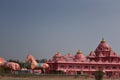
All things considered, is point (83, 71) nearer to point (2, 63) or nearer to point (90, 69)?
point (90, 69)

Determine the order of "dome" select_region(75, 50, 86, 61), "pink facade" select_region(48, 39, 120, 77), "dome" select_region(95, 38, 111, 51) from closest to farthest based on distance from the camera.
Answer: "pink facade" select_region(48, 39, 120, 77), "dome" select_region(75, 50, 86, 61), "dome" select_region(95, 38, 111, 51)

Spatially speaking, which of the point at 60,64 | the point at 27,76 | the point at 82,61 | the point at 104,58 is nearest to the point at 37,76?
the point at 27,76

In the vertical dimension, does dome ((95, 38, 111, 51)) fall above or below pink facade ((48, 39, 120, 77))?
above

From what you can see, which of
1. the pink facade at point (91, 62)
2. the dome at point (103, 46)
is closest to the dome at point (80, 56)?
the pink facade at point (91, 62)

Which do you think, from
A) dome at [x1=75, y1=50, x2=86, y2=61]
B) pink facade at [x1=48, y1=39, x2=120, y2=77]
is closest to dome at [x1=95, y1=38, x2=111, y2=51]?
pink facade at [x1=48, y1=39, x2=120, y2=77]

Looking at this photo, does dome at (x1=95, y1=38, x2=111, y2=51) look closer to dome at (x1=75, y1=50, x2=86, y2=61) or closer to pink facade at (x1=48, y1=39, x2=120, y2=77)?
pink facade at (x1=48, y1=39, x2=120, y2=77)

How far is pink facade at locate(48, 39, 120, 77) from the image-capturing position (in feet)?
230

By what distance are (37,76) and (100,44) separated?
23.3m

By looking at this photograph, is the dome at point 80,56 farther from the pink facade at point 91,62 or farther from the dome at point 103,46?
the dome at point 103,46

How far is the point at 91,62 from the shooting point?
71.6m

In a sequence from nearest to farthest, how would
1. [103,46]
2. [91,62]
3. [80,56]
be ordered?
[91,62] → [80,56] → [103,46]

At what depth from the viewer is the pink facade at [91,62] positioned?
7006 centimetres

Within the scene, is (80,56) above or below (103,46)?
below

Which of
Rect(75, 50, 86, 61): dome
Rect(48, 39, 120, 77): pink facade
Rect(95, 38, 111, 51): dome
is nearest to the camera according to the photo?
Rect(48, 39, 120, 77): pink facade
